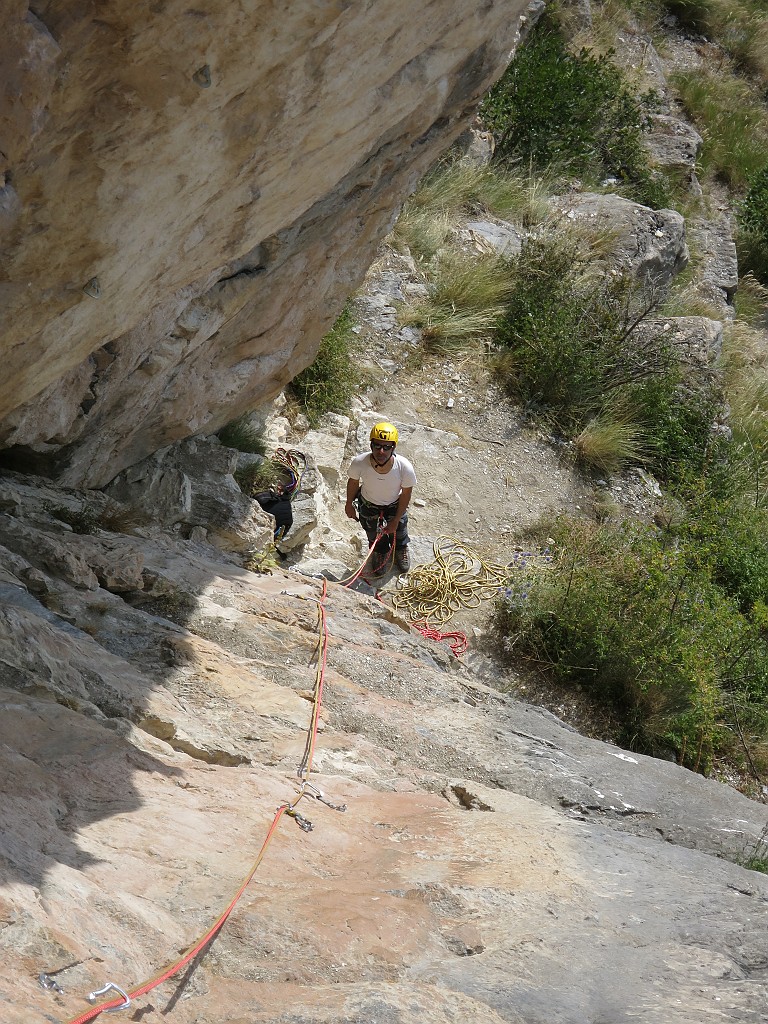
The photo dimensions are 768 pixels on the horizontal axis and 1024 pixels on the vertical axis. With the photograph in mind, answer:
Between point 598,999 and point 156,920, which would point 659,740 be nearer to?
point 598,999

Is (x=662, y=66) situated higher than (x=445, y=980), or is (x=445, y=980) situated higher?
(x=662, y=66)

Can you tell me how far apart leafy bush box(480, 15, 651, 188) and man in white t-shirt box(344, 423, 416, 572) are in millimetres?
6184

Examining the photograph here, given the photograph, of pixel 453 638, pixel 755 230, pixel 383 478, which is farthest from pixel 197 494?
pixel 755 230

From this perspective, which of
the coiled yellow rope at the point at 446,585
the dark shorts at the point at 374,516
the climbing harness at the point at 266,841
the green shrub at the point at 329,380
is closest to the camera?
the climbing harness at the point at 266,841

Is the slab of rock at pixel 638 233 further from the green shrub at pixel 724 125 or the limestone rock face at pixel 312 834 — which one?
the limestone rock face at pixel 312 834

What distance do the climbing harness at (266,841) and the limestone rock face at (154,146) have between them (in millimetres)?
1489

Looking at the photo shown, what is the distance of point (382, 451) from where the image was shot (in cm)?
602

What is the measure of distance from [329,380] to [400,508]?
6.76 feet

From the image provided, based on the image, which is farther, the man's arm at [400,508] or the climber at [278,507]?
the man's arm at [400,508]

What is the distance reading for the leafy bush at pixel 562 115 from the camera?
11.0 metres

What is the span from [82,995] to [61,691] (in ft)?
3.92

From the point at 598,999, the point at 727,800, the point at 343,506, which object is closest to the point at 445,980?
the point at 598,999

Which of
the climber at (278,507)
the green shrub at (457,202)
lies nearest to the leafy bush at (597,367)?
the green shrub at (457,202)

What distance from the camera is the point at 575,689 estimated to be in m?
6.54
